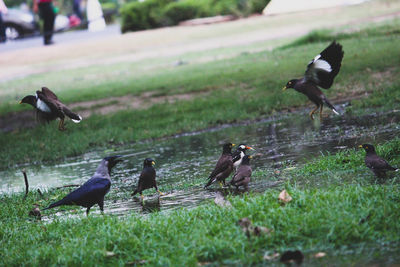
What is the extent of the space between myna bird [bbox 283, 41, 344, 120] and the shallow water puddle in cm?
108

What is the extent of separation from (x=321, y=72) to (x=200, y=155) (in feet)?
11.8

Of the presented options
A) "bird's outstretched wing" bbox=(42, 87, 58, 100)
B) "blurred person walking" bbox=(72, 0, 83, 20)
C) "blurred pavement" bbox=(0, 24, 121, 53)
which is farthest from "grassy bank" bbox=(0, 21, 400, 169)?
"blurred person walking" bbox=(72, 0, 83, 20)

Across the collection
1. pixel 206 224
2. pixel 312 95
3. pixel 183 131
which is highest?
pixel 312 95

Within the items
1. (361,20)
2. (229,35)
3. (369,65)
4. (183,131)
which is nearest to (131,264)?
(183,131)

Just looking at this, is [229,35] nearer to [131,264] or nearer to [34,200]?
[34,200]

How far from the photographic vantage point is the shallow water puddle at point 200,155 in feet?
28.8

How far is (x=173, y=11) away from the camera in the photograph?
44.8 meters

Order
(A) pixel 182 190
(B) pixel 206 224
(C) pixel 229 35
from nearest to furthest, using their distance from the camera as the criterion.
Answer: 1. (B) pixel 206 224
2. (A) pixel 182 190
3. (C) pixel 229 35

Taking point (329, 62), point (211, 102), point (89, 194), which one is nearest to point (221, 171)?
point (89, 194)

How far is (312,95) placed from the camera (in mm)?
9398

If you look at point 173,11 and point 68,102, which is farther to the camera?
point 173,11

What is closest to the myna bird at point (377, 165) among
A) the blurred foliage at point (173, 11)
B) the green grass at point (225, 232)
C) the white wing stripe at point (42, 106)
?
the green grass at point (225, 232)

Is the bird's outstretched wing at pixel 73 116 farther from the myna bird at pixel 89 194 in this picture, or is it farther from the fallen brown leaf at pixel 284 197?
the fallen brown leaf at pixel 284 197

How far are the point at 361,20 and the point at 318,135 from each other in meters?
22.7
